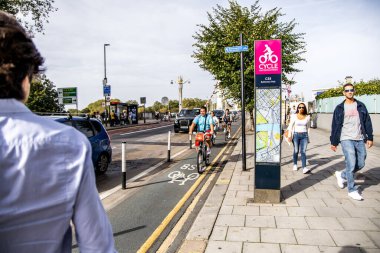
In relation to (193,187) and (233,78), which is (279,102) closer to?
(193,187)

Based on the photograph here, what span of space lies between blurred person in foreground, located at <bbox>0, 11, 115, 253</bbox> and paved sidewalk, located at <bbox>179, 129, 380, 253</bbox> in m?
2.90

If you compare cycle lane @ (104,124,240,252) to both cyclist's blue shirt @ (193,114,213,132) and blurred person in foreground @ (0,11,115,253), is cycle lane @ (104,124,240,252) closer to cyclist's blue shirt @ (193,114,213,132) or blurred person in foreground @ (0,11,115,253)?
cyclist's blue shirt @ (193,114,213,132)

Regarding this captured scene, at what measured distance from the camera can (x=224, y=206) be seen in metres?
5.37

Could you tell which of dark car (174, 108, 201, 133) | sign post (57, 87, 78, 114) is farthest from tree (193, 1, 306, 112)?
sign post (57, 87, 78, 114)

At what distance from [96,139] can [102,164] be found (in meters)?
0.75

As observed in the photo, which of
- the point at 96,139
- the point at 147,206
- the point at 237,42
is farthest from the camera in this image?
the point at 237,42

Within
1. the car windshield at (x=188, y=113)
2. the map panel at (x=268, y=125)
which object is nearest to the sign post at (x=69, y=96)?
the car windshield at (x=188, y=113)

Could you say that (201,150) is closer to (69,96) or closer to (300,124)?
(300,124)

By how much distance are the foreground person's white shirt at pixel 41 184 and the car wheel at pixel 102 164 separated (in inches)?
298

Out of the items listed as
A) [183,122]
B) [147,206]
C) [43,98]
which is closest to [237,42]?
[183,122]

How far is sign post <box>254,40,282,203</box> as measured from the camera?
5.52 m

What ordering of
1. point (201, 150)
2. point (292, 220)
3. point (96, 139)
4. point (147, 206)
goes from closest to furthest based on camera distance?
point (292, 220) < point (147, 206) < point (96, 139) < point (201, 150)

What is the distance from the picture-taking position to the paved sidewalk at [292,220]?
3.75 meters

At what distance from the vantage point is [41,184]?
39.2 inches
